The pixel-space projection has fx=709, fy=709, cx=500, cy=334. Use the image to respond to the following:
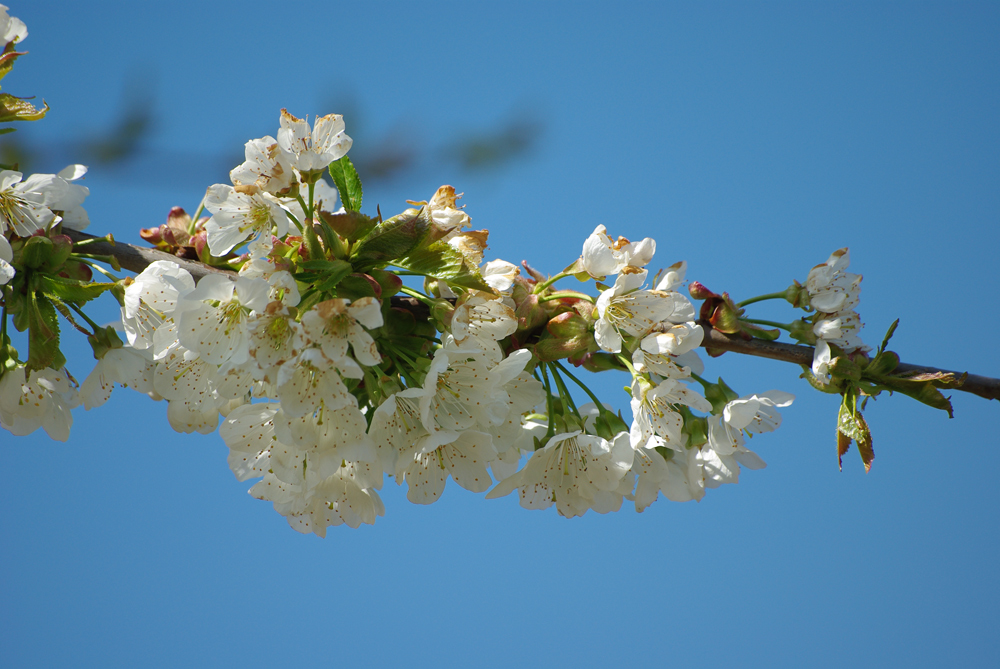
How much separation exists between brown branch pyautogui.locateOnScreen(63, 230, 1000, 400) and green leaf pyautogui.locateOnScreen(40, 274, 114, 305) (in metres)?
0.09

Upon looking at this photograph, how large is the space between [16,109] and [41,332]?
37 centimetres

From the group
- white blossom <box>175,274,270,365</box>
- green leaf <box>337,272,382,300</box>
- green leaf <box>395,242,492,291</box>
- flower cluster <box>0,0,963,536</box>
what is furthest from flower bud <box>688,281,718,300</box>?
white blossom <box>175,274,270,365</box>

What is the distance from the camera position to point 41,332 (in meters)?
1.16

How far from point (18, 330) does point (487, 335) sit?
2.50ft

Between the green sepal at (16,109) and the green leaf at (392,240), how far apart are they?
62cm

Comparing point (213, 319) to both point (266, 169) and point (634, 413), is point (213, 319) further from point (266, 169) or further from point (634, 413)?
point (634, 413)

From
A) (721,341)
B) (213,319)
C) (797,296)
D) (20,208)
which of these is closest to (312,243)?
(213,319)

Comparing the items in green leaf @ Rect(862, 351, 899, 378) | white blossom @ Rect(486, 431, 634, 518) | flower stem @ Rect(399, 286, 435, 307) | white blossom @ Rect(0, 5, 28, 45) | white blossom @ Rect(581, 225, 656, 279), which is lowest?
white blossom @ Rect(486, 431, 634, 518)

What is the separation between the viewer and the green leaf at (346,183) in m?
1.10

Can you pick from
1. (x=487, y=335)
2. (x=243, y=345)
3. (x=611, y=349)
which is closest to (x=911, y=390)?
(x=611, y=349)

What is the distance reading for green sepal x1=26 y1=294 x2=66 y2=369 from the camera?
1144 millimetres

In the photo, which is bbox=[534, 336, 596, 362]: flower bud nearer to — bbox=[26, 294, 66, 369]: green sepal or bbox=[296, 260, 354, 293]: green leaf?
bbox=[296, 260, 354, 293]: green leaf

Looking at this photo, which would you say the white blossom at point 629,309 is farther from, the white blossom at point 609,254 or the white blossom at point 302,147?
the white blossom at point 302,147

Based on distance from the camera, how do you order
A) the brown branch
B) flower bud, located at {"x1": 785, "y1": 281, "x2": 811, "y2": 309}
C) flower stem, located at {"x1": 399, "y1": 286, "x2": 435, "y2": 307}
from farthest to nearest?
flower bud, located at {"x1": 785, "y1": 281, "x2": 811, "y2": 309} < the brown branch < flower stem, located at {"x1": 399, "y1": 286, "x2": 435, "y2": 307}
